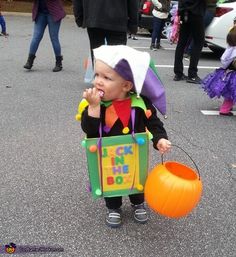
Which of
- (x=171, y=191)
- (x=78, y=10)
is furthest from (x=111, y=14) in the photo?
(x=171, y=191)

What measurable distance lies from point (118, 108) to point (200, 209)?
95cm

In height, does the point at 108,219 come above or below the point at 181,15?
below

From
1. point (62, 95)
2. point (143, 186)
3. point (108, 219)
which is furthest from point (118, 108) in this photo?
point (62, 95)

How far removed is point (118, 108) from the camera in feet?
6.94

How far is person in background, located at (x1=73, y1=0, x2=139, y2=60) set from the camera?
4270 millimetres

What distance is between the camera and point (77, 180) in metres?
2.89

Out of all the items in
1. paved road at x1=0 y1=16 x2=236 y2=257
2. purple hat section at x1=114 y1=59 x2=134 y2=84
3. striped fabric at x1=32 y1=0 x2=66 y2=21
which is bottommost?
paved road at x1=0 y1=16 x2=236 y2=257

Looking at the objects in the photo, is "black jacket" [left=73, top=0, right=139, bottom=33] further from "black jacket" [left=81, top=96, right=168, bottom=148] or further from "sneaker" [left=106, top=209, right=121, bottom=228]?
"sneaker" [left=106, top=209, right=121, bottom=228]

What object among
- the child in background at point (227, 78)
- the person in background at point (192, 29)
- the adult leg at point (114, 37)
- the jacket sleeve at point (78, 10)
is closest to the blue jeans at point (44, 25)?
the jacket sleeve at point (78, 10)

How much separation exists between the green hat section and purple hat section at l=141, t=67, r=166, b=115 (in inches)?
7.1

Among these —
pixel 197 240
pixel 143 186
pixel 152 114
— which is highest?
pixel 152 114

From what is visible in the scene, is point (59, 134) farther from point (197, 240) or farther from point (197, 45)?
point (197, 45)

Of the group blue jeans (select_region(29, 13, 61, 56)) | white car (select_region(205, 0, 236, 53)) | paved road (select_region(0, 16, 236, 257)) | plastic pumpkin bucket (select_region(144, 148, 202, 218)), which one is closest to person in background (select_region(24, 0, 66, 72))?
blue jeans (select_region(29, 13, 61, 56))

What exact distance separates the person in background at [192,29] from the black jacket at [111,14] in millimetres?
1333
